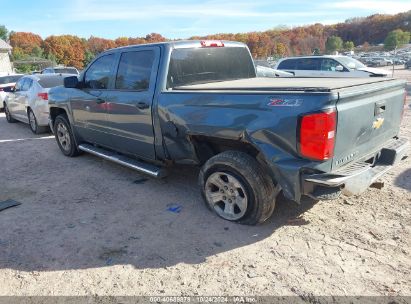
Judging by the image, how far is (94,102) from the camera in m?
5.48

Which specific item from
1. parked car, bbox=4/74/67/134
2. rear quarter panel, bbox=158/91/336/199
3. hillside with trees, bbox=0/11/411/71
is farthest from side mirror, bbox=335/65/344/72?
hillside with trees, bbox=0/11/411/71

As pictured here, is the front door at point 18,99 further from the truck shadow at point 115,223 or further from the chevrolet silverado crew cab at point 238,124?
the chevrolet silverado crew cab at point 238,124

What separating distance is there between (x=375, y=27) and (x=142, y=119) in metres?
158

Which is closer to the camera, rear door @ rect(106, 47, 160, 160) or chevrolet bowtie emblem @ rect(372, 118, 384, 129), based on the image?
chevrolet bowtie emblem @ rect(372, 118, 384, 129)

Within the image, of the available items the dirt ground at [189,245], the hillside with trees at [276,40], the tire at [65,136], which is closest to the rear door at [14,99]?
the tire at [65,136]

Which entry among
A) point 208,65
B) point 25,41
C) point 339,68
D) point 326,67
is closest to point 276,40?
point 25,41

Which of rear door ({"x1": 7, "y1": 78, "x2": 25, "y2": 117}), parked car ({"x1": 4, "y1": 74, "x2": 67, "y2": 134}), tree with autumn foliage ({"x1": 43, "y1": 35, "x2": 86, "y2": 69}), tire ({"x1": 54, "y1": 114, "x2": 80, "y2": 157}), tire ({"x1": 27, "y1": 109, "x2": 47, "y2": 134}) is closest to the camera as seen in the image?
tire ({"x1": 54, "y1": 114, "x2": 80, "y2": 157})

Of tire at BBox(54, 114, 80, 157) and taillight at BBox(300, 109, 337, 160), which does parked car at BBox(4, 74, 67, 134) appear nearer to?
tire at BBox(54, 114, 80, 157)

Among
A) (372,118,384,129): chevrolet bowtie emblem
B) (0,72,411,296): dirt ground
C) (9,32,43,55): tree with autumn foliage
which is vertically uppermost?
(9,32,43,55): tree with autumn foliage

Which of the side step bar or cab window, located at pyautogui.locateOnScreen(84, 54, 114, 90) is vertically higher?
cab window, located at pyautogui.locateOnScreen(84, 54, 114, 90)

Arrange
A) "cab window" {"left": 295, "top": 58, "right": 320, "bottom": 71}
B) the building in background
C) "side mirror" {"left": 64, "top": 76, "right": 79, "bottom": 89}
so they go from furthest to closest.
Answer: the building in background < "cab window" {"left": 295, "top": 58, "right": 320, "bottom": 71} < "side mirror" {"left": 64, "top": 76, "right": 79, "bottom": 89}

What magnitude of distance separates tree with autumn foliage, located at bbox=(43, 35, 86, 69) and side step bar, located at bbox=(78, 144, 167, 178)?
286ft

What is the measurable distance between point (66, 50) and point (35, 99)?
87.6 m

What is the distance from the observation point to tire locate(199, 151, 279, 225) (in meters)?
3.54
